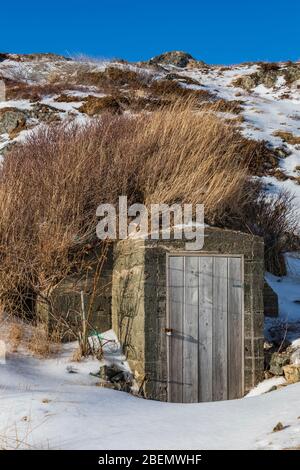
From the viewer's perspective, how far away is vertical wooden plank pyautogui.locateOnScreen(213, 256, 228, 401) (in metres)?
6.29

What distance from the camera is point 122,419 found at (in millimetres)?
4281

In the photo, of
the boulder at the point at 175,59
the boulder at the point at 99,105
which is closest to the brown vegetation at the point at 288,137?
the boulder at the point at 99,105

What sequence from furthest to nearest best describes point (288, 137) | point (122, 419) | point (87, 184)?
point (288, 137) < point (87, 184) < point (122, 419)

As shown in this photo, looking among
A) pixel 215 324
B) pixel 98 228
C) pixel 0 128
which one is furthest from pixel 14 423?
pixel 0 128

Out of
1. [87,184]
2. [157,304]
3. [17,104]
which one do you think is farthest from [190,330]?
[17,104]

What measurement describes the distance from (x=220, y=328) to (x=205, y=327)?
0.61 feet

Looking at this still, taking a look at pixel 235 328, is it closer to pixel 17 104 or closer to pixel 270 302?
pixel 270 302

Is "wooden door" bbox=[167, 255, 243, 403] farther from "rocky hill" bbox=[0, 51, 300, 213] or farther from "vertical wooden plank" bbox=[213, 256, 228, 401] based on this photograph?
"rocky hill" bbox=[0, 51, 300, 213]

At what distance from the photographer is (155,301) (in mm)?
6188

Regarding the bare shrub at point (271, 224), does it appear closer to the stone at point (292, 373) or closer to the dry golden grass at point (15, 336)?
the stone at point (292, 373)

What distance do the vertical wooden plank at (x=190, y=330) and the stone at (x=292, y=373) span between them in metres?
1.04

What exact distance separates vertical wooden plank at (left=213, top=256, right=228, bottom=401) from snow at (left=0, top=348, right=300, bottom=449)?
0.90 metres

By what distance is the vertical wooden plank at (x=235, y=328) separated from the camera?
6312mm
